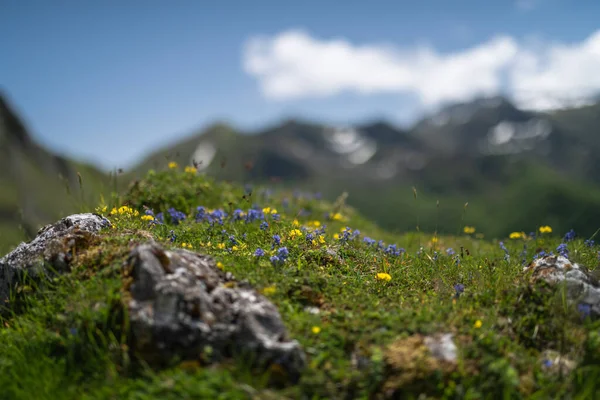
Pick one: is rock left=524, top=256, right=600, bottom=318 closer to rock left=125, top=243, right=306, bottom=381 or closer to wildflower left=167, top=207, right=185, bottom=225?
rock left=125, top=243, right=306, bottom=381

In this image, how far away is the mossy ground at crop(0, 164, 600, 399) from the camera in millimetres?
4555

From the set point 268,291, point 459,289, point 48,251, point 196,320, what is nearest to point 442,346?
point 459,289

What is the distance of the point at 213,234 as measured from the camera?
7.79m

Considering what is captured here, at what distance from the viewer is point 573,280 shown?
18.4ft

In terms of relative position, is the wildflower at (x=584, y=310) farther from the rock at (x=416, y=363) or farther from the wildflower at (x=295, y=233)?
the wildflower at (x=295, y=233)

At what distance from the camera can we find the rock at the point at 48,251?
240 inches

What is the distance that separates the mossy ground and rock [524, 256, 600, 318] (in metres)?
0.15

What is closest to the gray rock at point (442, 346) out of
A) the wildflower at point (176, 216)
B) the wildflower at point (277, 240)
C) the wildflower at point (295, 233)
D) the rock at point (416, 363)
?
the rock at point (416, 363)

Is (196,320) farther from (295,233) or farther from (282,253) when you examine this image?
(295,233)

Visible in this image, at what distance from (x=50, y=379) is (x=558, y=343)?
5.54 meters

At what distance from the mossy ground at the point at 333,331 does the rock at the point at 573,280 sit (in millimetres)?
151

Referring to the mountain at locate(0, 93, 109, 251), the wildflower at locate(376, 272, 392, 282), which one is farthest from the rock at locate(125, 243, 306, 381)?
the mountain at locate(0, 93, 109, 251)

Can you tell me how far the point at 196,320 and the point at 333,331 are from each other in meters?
1.50

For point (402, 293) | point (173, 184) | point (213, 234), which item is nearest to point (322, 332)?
point (402, 293)
